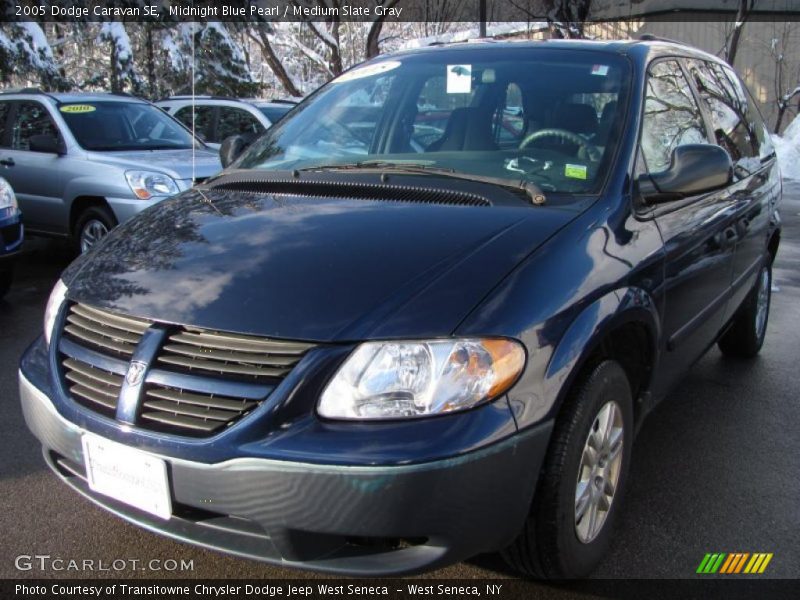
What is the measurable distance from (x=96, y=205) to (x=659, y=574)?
601 cm

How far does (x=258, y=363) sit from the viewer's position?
2.08 m

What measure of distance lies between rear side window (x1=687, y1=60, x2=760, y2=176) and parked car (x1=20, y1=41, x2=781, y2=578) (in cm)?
63

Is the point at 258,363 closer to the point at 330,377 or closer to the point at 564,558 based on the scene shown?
the point at 330,377

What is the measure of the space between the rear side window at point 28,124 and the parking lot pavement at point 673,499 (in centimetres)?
380

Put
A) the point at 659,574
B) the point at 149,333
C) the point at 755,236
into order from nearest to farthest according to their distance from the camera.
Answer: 1. the point at 149,333
2. the point at 659,574
3. the point at 755,236

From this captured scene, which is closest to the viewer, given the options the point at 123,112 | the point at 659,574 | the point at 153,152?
the point at 659,574

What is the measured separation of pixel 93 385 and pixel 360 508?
93 cm

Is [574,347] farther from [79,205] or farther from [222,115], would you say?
[222,115]

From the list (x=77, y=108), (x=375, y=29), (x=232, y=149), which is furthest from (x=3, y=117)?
(x=375, y=29)

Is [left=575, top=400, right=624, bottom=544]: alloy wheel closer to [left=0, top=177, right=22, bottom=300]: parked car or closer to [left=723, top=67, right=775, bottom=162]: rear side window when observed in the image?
[left=723, top=67, right=775, bottom=162]: rear side window

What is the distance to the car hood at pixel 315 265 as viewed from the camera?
212 cm

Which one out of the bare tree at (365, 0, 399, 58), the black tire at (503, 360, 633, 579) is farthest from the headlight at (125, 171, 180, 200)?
the bare tree at (365, 0, 399, 58)

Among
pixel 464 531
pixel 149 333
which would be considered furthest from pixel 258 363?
pixel 464 531

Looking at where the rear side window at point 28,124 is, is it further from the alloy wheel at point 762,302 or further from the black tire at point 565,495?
the black tire at point 565,495
